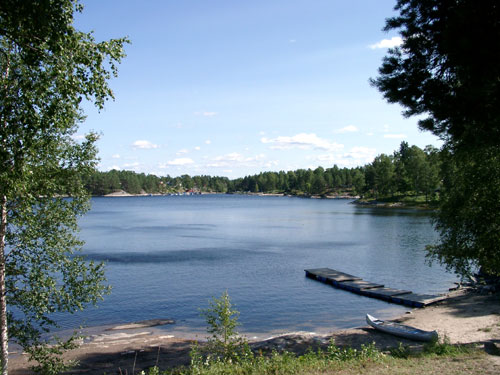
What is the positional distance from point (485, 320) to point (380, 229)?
53.6m

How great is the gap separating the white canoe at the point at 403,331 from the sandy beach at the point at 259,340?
316 mm

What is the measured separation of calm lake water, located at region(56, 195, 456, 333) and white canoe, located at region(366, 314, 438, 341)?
11.0 feet

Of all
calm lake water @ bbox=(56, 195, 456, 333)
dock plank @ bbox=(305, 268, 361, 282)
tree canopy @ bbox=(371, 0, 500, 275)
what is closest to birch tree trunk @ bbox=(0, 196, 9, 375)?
tree canopy @ bbox=(371, 0, 500, 275)

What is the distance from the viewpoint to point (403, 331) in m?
19.9

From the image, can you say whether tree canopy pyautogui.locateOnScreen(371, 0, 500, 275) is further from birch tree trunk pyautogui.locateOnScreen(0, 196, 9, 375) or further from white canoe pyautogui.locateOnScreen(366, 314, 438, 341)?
birch tree trunk pyautogui.locateOnScreen(0, 196, 9, 375)

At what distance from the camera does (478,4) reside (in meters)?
10.3

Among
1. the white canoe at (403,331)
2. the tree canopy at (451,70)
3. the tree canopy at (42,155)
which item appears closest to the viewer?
the tree canopy at (42,155)

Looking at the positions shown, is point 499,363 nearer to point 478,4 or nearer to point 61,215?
point 478,4

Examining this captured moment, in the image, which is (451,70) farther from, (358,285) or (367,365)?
(358,285)

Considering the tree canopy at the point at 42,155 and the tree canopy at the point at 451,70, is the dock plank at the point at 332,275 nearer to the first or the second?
the tree canopy at the point at 451,70

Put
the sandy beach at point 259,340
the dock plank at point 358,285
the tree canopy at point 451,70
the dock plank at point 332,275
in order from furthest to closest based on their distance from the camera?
the dock plank at point 332,275, the dock plank at point 358,285, the sandy beach at point 259,340, the tree canopy at point 451,70

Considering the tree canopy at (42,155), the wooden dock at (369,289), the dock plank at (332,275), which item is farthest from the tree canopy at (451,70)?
the dock plank at (332,275)

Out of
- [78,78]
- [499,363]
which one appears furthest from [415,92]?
[78,78]

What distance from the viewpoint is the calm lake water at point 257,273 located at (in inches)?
1058
